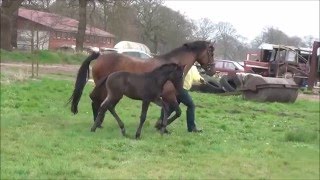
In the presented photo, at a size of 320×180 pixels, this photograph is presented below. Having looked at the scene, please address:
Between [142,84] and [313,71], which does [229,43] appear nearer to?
[313,71]

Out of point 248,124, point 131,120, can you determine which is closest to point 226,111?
point 248,124

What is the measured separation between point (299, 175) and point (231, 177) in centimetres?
95

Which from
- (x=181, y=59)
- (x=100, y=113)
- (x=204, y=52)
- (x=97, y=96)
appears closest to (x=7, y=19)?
(x=97, y=96)

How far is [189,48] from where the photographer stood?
12039mm

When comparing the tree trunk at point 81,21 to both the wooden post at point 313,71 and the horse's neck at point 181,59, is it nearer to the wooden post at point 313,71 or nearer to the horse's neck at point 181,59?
the wooden post at point 313,71

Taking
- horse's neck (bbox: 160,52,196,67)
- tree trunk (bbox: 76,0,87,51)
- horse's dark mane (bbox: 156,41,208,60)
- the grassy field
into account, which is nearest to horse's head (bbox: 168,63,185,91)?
horse's neck (bbox: 160,52,196,67)

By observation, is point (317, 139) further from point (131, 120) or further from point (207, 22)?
point (207, 22)

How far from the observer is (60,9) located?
47.6 metres

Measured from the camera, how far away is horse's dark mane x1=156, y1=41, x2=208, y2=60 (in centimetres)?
1191

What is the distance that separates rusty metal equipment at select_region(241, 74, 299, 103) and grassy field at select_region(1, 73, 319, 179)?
6.56m

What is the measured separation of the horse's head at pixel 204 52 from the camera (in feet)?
39.9

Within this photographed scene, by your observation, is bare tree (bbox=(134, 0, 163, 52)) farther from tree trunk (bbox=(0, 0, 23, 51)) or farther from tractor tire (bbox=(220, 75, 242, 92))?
tractor tire (bbox=(220, 75, 242, 92))

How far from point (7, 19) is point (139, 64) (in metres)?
27.5

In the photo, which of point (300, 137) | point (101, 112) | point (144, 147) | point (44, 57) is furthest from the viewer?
point (44, 57)
